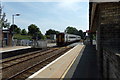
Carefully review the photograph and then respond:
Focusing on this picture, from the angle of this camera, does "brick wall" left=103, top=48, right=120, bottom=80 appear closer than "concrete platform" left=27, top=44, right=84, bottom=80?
Yes

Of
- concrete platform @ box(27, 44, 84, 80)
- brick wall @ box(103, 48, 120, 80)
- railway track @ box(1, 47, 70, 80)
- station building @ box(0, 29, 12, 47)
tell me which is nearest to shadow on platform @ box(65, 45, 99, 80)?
concrete platform @ box(27, 44, 84, 80)

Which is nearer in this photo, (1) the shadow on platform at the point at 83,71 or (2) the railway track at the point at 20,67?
(1) the shadow on platform at the point at 83,71

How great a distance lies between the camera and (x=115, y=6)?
22.8 feet

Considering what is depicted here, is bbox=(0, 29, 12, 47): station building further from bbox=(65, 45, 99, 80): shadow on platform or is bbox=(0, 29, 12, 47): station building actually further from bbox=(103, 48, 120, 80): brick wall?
bbox=(103, 48, 120, 80): brick wall

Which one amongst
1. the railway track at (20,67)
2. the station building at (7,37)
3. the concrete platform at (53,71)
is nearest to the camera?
the concrete platform at (53,71)

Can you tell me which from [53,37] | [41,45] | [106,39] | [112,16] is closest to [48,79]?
[106,39]

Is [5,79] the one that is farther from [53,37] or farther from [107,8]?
[53,37]

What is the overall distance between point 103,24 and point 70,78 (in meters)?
3.22

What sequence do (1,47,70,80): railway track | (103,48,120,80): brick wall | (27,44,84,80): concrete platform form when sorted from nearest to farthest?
(103,48,120,80): brick wall, (27,44,84,80): concrete platform, (1,47,70,80): railway track

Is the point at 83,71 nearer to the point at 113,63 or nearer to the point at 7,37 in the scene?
the point at 113,63

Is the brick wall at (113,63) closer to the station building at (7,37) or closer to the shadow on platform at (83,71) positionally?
the shadow on platform at (83,71)

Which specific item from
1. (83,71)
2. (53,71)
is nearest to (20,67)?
(53,71)

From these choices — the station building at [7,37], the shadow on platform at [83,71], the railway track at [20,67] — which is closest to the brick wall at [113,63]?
the shadow on platform at [83,71]

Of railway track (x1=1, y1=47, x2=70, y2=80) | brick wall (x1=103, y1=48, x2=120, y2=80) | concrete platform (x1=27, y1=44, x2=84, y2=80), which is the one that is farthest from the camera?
railway track (x1=1, y1=47, x2=70, y2=80)
